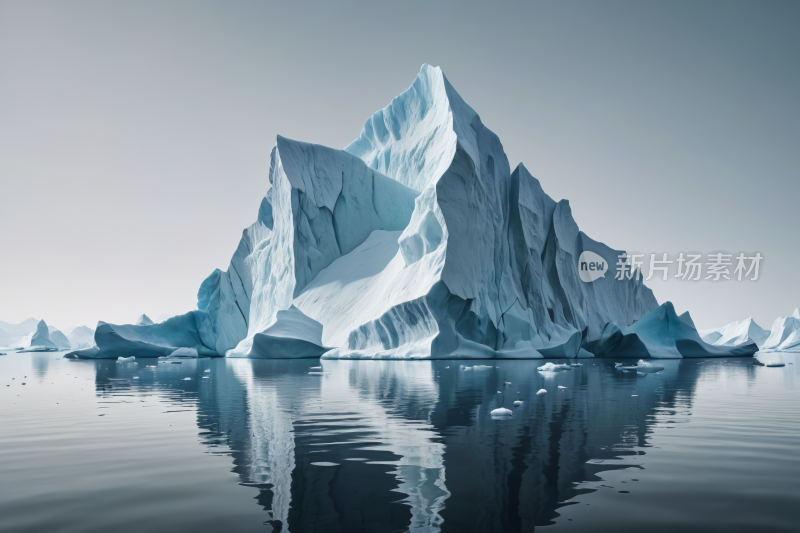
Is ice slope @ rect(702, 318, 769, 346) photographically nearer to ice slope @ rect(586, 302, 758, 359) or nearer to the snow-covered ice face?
the snow-covered ice face

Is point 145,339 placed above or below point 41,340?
above

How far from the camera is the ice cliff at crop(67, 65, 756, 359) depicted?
24422mm

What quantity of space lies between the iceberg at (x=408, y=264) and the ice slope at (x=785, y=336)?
1016 inches

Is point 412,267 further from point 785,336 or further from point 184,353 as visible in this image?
point 785,336

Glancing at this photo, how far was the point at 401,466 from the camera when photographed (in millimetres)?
3936

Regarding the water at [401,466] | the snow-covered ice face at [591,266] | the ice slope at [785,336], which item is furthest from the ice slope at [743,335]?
the water at [401,466]

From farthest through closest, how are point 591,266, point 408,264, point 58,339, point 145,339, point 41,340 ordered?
point 58,339, point 41,340, point 591,266, point 145,339, point 408,264

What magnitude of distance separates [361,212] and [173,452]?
30.4 meters

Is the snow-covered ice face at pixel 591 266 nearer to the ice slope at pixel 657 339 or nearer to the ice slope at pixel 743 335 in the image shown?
the ice slope at pixel 657 339

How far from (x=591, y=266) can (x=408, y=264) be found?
15.4 metres

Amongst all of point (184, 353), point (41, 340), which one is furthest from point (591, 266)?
point (41, 340)

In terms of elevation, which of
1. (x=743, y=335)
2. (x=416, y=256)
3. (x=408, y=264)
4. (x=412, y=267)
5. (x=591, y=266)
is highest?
(x=591, y=266)

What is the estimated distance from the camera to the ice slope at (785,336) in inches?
2200

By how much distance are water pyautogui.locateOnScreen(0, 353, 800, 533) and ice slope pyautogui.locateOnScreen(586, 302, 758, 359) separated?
1896 centimetres
